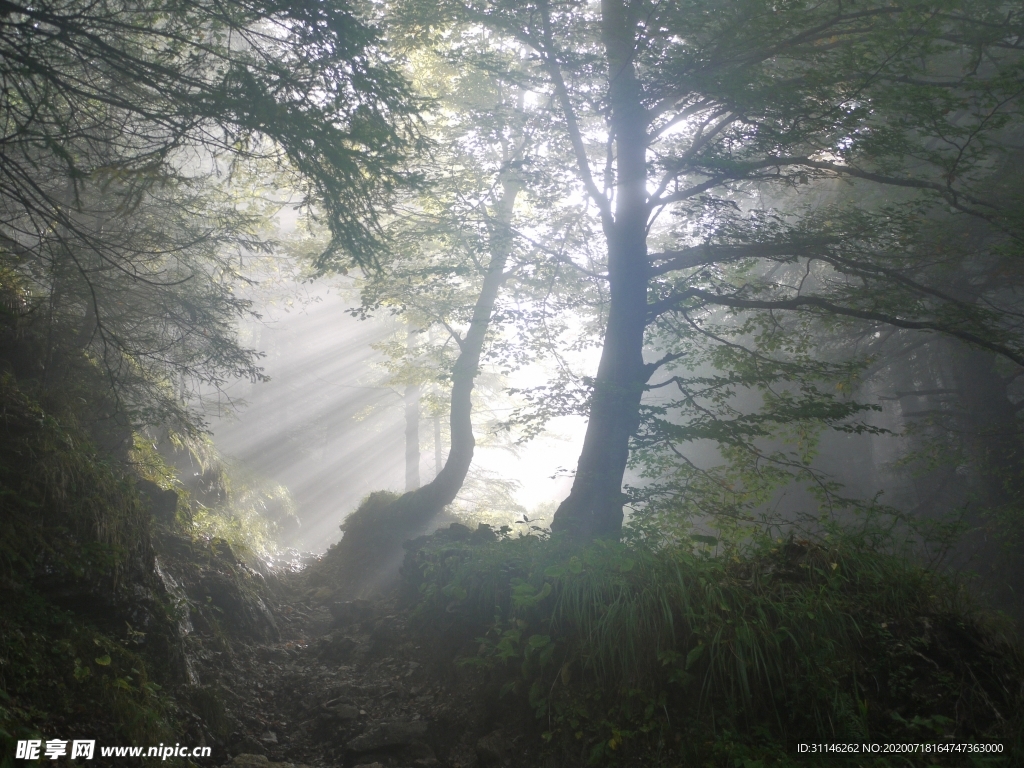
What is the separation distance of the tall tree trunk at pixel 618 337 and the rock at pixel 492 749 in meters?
2.69

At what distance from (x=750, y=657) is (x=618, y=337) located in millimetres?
4345

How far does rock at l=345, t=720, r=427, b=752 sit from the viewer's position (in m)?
4.55

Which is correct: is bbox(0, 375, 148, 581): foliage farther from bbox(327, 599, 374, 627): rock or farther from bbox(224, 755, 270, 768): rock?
bbox(327, 599, 374, 627): rock

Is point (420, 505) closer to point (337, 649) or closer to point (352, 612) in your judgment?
point (352, 612)

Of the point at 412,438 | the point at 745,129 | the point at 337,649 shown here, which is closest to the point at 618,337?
the point at 745,129

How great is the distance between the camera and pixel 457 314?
38.9 ft

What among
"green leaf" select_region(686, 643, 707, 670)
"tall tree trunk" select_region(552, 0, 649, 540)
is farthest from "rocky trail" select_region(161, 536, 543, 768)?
"tall tree trunk" select_region(552, 0, 649, 540)

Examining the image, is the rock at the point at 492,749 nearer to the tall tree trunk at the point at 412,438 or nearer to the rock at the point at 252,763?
the rock at the point at 252,763

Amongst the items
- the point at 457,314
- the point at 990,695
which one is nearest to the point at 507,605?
the point at 990,695

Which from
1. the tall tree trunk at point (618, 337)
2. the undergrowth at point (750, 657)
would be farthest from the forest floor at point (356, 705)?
the tall tree trunk at point (618, 337)

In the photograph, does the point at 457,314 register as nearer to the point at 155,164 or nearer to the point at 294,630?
the point at 294,630

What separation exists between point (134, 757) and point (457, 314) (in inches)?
363

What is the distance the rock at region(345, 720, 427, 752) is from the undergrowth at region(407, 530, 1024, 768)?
26.5 inches

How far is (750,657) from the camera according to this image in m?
3.87
